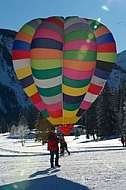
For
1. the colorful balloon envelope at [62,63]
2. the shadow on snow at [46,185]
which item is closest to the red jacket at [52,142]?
the colorful balloon envelope at [62,63]

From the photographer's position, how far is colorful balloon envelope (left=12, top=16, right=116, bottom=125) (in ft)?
55.3

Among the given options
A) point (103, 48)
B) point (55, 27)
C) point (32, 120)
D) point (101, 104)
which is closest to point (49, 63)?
point (55, 27)

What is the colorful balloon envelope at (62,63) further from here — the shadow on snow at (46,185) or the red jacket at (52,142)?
the shadow on snow at (46,185)

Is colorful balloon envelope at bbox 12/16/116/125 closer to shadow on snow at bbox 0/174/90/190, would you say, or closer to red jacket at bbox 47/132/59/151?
red jacket at bbox 47/132/59/151

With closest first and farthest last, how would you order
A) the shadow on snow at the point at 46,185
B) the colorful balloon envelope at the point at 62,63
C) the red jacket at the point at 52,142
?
the shadow on snow at the point at 46,185
the red jacket at the point at 52,142
the colorful balloon envelope at the point at 62,63

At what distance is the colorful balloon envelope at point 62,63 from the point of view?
16844 mm

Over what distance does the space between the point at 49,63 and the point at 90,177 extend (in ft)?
23.2

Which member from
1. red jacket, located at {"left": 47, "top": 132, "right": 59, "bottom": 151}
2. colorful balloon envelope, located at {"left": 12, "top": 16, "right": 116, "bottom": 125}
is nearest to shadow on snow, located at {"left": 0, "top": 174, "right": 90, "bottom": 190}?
red jacket, located at {"left": 47, "top": 132, "right": 59, "bottom": 151}

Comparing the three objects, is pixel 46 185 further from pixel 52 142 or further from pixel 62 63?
pixel 62 63

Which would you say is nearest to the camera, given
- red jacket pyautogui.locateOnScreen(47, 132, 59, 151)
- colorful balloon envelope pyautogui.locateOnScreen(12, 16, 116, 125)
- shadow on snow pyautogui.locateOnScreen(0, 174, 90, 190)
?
shadow on snow pyautogui.locateOnScreen(0, 174, 90, 190)

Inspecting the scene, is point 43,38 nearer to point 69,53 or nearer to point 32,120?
point 69,53

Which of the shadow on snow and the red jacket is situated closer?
the shadow on snow

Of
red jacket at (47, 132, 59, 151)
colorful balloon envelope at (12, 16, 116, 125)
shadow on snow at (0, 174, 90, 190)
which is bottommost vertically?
shadow on snow at (0, 174, 90, 190)

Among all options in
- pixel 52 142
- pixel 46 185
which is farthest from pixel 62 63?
pixel 46 185
